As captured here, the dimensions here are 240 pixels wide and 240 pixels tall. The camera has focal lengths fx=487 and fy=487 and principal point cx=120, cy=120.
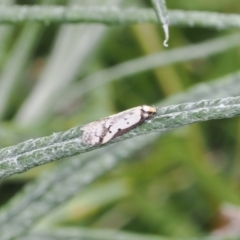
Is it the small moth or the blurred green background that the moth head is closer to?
the small moth

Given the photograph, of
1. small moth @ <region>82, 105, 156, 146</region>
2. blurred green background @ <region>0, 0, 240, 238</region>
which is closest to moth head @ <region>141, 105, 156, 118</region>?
small moth @ <region>82, 105, 156, 146</region>

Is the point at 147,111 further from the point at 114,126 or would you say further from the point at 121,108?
the point at 121,108

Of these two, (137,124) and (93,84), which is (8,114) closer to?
(93,84)

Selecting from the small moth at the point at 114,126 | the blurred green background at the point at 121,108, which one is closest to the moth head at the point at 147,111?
the small moth at the point at 114,126

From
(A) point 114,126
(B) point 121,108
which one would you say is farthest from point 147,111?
(B) point 121,108

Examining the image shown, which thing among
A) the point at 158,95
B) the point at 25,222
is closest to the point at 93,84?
the point at 158,95

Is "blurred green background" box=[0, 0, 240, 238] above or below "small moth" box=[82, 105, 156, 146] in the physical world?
above
